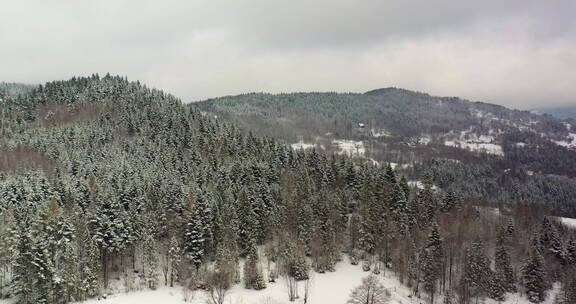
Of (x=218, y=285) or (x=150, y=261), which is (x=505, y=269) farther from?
(x=150, y=261)

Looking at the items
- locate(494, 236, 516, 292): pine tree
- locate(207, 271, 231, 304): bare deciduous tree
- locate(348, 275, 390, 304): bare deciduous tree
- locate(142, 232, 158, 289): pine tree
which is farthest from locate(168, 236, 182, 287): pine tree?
locate(494, 236, 516, 292): pine tree

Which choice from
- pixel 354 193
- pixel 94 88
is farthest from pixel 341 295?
pixel 94 88

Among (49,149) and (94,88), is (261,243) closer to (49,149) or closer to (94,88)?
(49,149)

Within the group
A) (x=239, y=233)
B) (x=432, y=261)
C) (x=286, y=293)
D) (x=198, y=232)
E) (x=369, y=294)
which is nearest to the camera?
(x=369, y=294)

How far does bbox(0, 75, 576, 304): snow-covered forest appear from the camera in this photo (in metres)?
58.9

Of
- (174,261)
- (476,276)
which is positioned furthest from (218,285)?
(476,276)

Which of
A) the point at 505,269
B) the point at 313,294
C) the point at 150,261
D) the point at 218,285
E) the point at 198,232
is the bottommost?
the point at 505,269

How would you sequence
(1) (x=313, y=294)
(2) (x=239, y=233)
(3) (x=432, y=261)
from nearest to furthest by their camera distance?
(1) (x=313, y=294) < (3) (x=432, y=261) < (2) (x=239, y=233)

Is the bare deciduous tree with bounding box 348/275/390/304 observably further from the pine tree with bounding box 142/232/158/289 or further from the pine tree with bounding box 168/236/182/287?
the pine tree with bounding box 142/232/158/289

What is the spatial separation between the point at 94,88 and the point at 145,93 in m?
23.5

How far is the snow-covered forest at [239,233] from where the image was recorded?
58938 millimetres

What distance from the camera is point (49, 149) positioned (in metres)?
111

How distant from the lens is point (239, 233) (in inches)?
2921

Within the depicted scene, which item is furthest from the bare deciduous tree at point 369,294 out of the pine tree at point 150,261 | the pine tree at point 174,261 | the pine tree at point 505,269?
the pine tree at point 150,261
